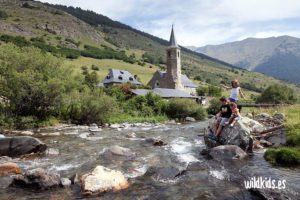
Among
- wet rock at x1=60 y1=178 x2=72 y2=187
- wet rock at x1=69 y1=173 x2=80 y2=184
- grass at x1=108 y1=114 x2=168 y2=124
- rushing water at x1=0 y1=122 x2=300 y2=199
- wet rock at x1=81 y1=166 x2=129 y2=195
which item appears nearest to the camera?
rushing water at x1=0 y1=122 x2=300 y2=199

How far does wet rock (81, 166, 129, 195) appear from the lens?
13812 mm

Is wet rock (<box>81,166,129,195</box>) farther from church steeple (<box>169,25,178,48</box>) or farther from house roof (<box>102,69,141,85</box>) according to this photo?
church steeple (<box>169,25,178,48</box>)

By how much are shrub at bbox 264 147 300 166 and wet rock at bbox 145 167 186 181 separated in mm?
5122

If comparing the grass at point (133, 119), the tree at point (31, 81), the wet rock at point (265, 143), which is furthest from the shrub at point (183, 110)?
the wet rock at point (265, 143)

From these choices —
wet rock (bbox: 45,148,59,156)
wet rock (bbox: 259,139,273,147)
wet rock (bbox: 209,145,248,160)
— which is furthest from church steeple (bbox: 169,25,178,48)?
wet rock (bbox: 209,145,248,160)

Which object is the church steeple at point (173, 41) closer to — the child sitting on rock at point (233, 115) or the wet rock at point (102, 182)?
the child sitting on rock at point (233, 115)

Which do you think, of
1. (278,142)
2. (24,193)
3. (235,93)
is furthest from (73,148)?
(278,142)

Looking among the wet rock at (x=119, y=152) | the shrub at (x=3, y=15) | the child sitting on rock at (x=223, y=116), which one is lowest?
the wet rock at (x=119, y=152)

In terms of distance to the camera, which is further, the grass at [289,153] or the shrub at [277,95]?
the shrub at [277,95]

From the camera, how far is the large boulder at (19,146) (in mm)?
21531

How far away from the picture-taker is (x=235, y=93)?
65.7 ft

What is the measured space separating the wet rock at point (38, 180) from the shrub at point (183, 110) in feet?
143

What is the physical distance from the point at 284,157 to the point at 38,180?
1257 centimetres

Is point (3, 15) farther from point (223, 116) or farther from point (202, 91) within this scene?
point (223, 116)
